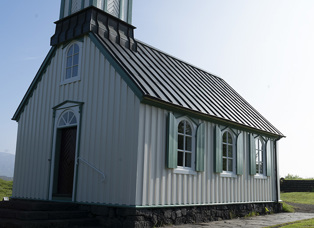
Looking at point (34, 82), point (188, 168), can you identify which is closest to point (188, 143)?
point (188, 168)

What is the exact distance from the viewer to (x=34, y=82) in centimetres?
1262

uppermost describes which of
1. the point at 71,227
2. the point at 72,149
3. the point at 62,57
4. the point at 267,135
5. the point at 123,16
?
the point at 123,16

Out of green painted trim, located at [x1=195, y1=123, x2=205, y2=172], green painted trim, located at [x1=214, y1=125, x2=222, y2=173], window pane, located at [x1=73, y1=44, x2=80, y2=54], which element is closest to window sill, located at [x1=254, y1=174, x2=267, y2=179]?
green painted trim, located at [x1=214, y1=125, x2=222, y2=173]

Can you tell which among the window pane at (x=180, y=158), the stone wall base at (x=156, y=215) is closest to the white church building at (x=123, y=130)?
the window pane at (x=180, y=158)

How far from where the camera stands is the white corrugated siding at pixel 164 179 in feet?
30.0

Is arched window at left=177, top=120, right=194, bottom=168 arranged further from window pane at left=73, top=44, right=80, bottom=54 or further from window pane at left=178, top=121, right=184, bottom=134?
window pane at left=73, top=44, right=80, bottom=54

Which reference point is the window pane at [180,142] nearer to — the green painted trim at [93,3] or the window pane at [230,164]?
the window pane at [230,164]

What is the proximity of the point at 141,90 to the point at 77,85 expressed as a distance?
9.17 ft

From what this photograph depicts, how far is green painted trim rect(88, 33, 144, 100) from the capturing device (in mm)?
9227

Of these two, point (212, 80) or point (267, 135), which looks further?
point (212, 80)

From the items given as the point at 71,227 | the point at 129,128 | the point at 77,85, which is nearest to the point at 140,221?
the point at 71,227

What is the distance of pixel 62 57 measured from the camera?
1184cm

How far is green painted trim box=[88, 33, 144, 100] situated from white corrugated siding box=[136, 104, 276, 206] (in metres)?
0.40

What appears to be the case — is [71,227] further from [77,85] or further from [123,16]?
[123,16]
